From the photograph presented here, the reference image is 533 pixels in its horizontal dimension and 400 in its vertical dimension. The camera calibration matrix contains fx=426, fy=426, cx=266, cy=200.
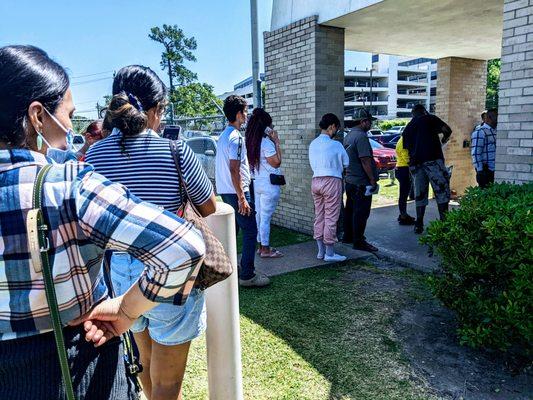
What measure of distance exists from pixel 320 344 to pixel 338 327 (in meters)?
0.36

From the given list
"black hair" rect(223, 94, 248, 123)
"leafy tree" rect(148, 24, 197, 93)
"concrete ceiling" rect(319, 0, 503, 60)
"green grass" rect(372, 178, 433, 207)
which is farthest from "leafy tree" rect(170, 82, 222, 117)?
"black hair" rect(223, 94, 248, 123)

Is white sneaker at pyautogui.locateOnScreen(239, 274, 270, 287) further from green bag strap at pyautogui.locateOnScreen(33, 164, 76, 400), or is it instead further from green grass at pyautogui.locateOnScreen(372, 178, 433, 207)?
green grass at pyautogui.locateOnScreen(372, 178, 433, 207)

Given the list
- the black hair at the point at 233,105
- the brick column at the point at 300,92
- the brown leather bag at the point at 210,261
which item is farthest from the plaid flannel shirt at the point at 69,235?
the brick column at the point at 300,92

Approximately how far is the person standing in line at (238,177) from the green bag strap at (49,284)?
11.3ft

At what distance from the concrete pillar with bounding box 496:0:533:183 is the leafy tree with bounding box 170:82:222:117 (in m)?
28.7

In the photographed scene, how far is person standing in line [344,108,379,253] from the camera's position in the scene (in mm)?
5852

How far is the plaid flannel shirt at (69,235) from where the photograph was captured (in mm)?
1077

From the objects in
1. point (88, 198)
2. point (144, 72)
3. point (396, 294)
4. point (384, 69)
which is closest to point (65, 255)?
point (88, 198)

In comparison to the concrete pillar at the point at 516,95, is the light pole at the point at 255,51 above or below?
above

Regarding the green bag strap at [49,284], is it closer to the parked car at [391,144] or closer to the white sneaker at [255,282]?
the white sneaker at [255,282]

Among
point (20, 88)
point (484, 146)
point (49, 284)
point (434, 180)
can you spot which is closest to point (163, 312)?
point (49, 284)

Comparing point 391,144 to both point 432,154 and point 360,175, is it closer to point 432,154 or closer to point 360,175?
point 432,154

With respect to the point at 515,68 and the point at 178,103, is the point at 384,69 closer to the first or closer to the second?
the point at 178,103

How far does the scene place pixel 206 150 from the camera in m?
12.4
